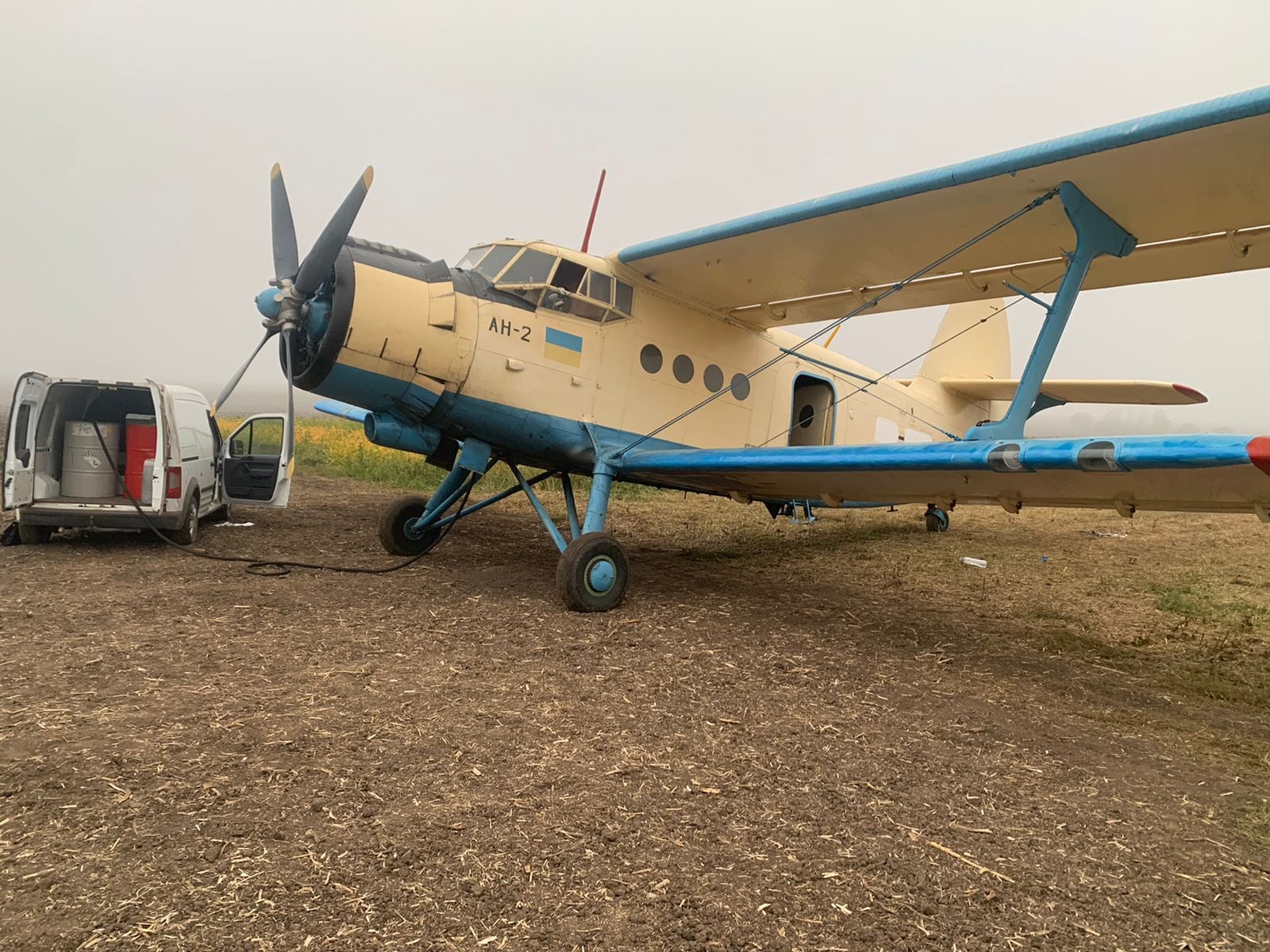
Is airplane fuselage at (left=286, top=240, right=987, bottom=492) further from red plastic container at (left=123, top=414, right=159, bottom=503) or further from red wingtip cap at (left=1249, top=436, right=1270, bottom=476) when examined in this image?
red wingtip cap at (left=1249, top=436, right=1270, bottom=476)

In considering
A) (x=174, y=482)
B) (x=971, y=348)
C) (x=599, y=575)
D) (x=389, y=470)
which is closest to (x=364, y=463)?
(x=389, y=470)

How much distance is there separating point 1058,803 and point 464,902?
8.21 feet

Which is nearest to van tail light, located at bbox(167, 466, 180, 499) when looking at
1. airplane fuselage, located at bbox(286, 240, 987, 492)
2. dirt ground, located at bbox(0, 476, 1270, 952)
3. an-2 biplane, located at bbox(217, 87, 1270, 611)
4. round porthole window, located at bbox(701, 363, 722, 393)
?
dirt ground, located at bbox(0, 476, 1270, 952)

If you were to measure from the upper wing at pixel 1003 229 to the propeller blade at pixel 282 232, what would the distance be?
2862mm

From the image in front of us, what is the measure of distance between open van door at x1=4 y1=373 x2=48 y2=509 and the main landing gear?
344cm

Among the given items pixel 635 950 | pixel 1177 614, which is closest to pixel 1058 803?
pixel 635 950

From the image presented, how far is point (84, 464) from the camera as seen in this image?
27.1 feet

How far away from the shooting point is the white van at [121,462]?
24.6ft

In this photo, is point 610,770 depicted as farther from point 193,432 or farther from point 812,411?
point 193,432

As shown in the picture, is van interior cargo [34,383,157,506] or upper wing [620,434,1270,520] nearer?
upper wing [620,434,1270,520]

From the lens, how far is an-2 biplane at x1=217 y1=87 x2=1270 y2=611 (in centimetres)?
487

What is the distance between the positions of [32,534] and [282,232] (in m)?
4.50

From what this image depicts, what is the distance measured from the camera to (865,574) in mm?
8672

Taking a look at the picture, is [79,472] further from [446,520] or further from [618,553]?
[618,553]
